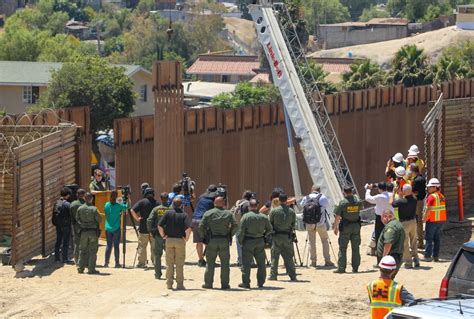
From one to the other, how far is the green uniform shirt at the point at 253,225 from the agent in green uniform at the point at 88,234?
2.74 meters

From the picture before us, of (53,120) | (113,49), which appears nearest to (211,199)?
(53,120)

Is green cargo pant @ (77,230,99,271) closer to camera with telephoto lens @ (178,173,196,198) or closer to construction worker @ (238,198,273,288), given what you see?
camera with telephoto lens @ (178,173,196,198)

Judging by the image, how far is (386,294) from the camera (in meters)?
15.2

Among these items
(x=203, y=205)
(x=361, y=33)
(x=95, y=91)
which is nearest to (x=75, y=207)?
(x=203, y=205)

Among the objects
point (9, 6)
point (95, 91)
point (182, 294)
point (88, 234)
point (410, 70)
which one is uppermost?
point (9, 6)

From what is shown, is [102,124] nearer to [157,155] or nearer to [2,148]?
[157,155]

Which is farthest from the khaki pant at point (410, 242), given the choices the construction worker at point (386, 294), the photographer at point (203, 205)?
the construction worker at point (386, 294)

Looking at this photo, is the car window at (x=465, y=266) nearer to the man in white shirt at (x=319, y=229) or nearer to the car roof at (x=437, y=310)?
the car roof at (x=437, y=310)

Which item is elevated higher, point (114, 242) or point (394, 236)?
point (394, 236)

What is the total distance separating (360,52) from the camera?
104812mm

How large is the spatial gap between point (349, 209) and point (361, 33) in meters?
112

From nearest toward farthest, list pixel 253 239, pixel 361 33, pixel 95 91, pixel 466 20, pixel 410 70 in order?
pixel 253 239 < pixel 95 91 < pixel 410 70 < pixel 466 20 < pixel 361 33

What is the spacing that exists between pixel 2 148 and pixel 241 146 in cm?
1221

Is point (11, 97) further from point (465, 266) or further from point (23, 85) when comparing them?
point (465, 266)
